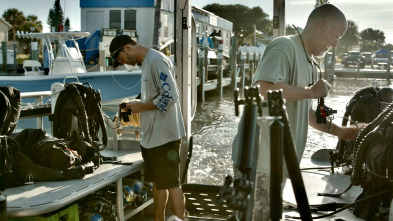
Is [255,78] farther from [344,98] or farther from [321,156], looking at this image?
[344,98]

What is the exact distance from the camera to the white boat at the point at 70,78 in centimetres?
1305

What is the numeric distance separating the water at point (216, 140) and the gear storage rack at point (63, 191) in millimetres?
2109

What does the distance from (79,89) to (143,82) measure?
0.62 metres

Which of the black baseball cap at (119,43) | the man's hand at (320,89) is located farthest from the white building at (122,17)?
the man's hand at (320,89)

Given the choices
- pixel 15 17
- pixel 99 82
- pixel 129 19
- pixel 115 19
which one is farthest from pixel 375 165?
pixel 15 17

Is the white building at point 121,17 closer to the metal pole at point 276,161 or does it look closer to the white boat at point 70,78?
the white boat at point 70,78

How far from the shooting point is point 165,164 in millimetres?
3922

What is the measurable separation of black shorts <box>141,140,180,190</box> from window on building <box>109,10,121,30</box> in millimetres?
20793

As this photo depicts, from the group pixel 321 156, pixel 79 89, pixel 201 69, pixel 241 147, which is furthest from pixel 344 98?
pixel 241 147

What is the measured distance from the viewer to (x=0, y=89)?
346 cm

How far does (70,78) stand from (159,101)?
1011 centimetres

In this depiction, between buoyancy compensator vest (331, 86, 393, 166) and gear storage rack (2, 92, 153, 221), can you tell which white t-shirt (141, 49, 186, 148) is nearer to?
gear storage rack (2, 92, 153, 221)

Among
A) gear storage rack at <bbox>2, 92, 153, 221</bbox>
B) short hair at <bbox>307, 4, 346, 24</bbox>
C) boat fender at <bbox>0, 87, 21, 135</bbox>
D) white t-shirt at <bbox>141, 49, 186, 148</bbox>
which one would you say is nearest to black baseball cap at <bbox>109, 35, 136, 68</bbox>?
white t-shirt at <bbox>141, 49, 186, 148</bbox>

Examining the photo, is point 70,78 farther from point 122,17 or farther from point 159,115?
point 122,17
